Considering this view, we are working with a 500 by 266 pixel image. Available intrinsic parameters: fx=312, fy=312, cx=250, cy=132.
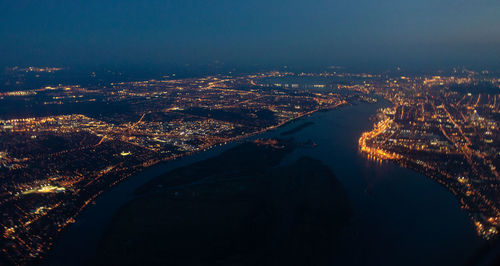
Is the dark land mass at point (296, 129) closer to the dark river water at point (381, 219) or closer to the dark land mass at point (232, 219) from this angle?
the dark river water at point (381, 219)

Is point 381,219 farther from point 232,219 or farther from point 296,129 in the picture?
point 296,129

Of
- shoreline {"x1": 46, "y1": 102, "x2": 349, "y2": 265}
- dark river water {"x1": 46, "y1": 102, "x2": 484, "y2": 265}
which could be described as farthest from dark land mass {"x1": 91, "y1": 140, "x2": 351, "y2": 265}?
shoreline {"x1": 46, "y1": 102, "x2": 349, "y2": 265}

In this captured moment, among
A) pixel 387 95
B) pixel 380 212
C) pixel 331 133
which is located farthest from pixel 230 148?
pixel 387 95

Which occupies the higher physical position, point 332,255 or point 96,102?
point 96,102

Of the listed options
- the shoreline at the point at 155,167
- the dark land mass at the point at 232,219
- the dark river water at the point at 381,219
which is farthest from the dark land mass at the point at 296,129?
the dark land mass at the point at 232,219

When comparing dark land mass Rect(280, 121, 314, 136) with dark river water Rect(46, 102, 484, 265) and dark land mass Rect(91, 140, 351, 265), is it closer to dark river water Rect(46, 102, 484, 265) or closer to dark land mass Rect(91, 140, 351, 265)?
dark river water Rect(46, 102, 484, 265)

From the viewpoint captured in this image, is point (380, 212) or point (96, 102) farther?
point (96, 102)

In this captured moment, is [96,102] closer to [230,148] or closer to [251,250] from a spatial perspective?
[230,148]
